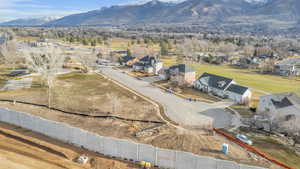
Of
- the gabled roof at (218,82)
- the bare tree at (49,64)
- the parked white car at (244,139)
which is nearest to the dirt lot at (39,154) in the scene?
the bare tree at (49,64)

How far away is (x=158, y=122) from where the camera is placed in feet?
91.8

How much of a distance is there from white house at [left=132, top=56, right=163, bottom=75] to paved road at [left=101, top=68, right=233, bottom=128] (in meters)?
19.4

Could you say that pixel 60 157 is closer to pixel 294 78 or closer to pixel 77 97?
pixel 77 97

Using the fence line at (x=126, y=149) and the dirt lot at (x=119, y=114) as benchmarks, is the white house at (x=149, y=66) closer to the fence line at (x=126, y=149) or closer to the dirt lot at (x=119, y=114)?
the dirt lot at (x=119, y=114)

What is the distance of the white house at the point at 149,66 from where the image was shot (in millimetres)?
65125

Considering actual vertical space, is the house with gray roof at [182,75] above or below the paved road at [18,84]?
above

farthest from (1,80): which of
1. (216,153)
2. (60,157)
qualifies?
(216,153)

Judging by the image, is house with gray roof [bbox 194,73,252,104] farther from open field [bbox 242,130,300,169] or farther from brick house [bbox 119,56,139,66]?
brick house [bbox 119,56,139,66]

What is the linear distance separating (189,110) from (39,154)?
22.8 m

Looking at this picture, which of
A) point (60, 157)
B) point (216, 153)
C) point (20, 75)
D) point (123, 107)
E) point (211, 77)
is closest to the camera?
point (60, 157)

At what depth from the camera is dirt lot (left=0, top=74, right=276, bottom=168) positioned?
21203mm

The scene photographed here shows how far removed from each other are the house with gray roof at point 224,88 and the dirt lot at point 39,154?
29.0 meters

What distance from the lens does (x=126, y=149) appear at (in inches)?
736

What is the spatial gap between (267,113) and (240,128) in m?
6.57
